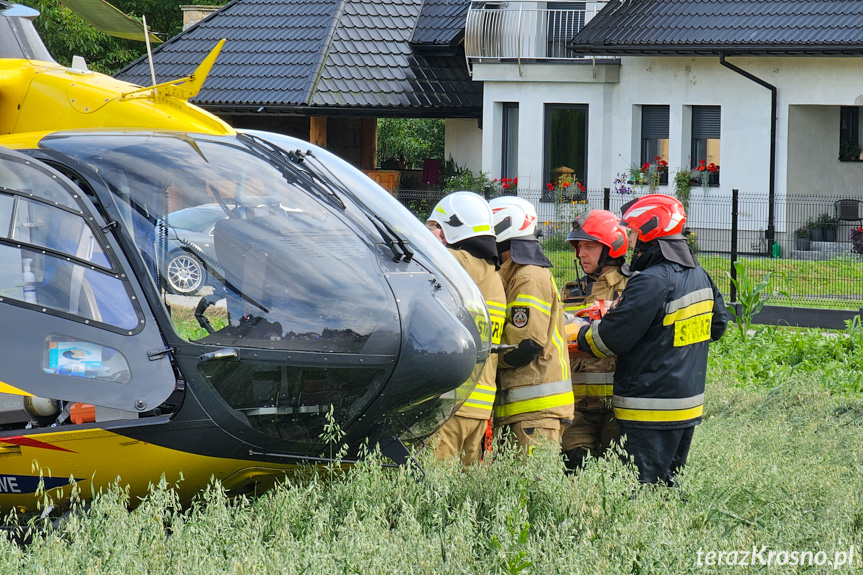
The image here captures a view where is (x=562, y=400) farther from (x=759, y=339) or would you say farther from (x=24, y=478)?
(x=759, y=339)

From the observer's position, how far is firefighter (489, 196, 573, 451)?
5.58m

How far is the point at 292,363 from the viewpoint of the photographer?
4.37 m

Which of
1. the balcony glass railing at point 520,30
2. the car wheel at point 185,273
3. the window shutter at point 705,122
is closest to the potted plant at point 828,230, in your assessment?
the window shutter at point 705,122

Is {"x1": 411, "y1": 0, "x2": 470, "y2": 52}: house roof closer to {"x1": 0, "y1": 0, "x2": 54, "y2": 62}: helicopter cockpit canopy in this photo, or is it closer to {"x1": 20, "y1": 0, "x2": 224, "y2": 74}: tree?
{"x1": 20, "y1": 0, "x2": 224, "y2": 74}: tree

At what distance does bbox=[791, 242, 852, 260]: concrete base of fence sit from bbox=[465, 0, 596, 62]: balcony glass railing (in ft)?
23.1

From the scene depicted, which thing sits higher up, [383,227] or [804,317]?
[383,227]

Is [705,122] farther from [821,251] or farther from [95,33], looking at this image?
[95,33]

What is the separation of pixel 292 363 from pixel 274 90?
20011mm

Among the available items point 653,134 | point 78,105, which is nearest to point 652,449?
point 78,105

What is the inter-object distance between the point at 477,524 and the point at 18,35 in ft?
13.3

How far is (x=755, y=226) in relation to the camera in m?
21.0

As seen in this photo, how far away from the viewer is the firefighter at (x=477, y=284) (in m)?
5.43

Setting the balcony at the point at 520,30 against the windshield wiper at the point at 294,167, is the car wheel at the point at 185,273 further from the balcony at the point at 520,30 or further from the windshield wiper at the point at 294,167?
the balcony at the point at 520,30

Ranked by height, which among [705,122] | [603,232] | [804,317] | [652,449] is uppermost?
[705,122]
